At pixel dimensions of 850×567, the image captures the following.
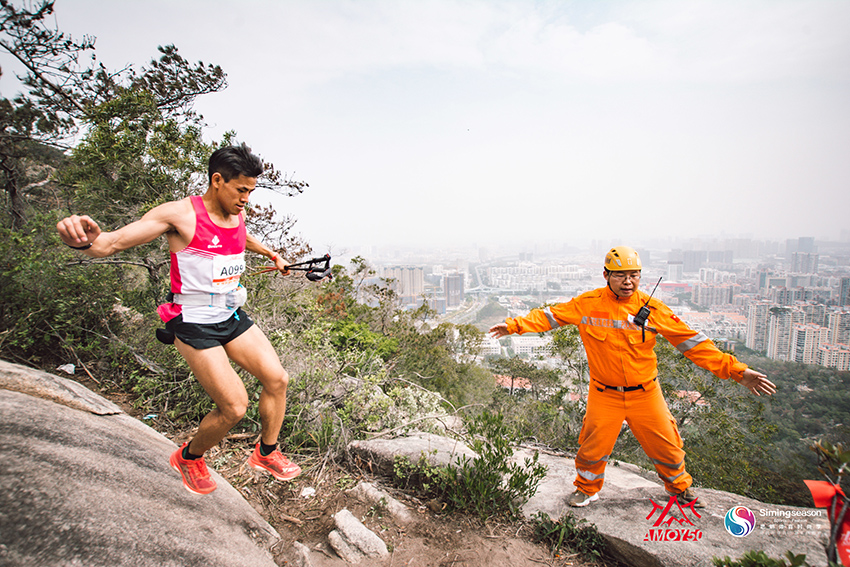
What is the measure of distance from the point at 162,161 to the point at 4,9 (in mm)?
4619

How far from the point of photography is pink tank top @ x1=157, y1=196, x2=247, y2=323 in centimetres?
214

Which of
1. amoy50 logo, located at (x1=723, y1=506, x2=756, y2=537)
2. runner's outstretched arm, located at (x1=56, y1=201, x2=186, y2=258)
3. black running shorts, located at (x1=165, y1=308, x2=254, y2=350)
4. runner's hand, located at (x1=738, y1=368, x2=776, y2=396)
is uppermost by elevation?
runner's outstretched arm, located at (x1=56, y1=201, x2=186, y2=258)

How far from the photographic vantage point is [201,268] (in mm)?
2166

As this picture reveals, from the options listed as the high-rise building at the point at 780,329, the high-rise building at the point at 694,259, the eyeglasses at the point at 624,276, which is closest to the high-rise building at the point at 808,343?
the high-rise building at the point at 780,329

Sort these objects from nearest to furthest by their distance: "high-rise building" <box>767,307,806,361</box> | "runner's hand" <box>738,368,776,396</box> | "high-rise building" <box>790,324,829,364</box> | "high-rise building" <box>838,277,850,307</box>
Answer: "runner's hand" <box>738,368,776,396</box> < "high-rise building" <box>790,324,829,364</box> < "high-rise building" <box>767,307,806,361</box> < "high-rise building" <box>838,277,850,307</box>

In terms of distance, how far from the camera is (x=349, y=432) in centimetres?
386

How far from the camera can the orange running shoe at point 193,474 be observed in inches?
96.0

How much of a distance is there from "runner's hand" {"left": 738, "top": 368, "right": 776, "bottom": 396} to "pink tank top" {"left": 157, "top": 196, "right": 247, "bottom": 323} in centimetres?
348

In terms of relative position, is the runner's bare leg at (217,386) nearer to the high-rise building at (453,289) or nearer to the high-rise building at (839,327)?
the high-rise building at (839,327)

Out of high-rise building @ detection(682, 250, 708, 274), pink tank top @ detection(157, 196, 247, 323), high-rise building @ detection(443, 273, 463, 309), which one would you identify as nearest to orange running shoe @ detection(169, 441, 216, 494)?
pink tank top @ detection(157, 196, 247, 323)

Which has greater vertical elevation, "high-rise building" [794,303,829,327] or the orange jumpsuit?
the orange jumpsuit

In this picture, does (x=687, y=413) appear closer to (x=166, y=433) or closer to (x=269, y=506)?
(x=269, y=506)

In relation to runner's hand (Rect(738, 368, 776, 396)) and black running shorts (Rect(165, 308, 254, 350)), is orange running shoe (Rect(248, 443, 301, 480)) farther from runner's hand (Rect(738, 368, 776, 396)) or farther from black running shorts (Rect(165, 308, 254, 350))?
runner's hand (Rect(738, 368, 776, 396))

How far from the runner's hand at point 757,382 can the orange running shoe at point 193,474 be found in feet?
12.0
